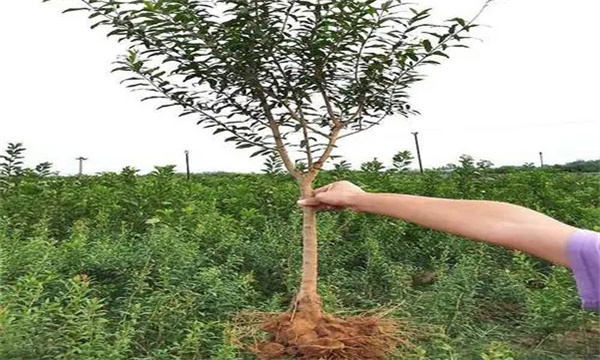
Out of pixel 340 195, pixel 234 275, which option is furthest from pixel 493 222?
pixel 234 275

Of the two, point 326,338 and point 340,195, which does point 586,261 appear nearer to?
point 340,195

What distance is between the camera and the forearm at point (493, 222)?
89 cm

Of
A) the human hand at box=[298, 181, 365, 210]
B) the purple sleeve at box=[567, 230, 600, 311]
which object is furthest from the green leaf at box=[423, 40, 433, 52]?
the purple sleeve at box=[567, 230, 600, 311]

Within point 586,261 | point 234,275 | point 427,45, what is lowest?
point 234,275

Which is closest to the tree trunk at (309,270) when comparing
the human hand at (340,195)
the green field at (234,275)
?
the green field at (234,275)

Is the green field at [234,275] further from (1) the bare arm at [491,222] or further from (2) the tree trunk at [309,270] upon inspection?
(1) the bare arm at [491,222]

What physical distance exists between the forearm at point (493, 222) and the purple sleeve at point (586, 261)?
0.04ft

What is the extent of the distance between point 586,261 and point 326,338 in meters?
1.93

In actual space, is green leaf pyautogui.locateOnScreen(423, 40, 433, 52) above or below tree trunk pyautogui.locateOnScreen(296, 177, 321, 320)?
above

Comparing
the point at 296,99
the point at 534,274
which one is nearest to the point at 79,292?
the point at 296,99

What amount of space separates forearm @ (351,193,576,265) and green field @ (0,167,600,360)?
3.78ft

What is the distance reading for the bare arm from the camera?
0.89 metres

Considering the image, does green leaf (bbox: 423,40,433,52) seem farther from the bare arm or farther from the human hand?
the bare arm

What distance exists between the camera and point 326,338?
8.85 feet
